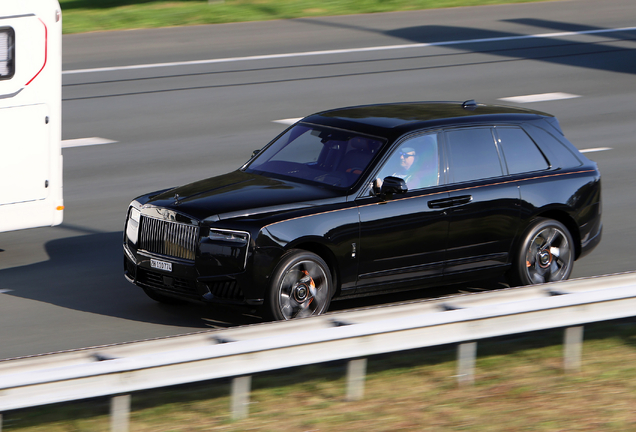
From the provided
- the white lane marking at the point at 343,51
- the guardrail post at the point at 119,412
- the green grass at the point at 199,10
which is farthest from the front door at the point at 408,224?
the green grass at the point at 199,10

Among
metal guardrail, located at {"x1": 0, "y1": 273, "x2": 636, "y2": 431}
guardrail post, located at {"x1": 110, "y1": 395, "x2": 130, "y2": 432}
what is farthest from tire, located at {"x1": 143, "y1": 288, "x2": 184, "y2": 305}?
guardrail post, located at {"x1": 110, "y1": 395, "x2": 130, "y2": 432}

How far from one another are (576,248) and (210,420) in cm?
467

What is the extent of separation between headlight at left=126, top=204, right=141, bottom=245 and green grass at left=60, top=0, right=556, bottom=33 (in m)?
16.9

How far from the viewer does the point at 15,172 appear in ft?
35.5

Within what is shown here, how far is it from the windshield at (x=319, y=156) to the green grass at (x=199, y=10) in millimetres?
16497

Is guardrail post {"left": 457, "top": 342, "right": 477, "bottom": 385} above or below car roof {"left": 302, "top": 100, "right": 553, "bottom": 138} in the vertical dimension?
below

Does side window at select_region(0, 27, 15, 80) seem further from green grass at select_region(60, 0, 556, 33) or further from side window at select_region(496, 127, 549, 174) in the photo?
green grass at select_region(60, 0, 556, 33)

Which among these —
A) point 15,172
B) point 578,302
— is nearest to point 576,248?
point 578,302

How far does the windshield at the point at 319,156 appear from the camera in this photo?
353 inches

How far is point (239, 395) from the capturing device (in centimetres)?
635

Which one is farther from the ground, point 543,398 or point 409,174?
point 409,174

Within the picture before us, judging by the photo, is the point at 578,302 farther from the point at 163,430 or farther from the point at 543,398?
the point at 163,430

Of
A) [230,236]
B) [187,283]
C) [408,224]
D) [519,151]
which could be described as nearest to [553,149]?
[519,151]

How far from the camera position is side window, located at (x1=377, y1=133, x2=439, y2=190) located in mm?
8952
